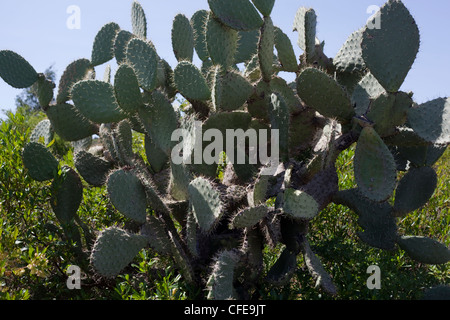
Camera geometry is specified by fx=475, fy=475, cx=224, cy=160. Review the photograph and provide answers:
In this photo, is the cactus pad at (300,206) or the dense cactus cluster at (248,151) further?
the dense cactus cluster at (248,151)

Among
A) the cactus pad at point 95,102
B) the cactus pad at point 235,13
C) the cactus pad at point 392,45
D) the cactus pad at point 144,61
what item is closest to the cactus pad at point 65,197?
the cactus pad at point 95,102

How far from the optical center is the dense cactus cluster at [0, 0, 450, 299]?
2.80 metres

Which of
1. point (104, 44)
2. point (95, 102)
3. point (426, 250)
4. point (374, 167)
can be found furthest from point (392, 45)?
point (104, 44)

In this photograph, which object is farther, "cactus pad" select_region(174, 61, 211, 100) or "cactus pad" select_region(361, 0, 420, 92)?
"cactus pad" select_region(174, 61, 211, 100)

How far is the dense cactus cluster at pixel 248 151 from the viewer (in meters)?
2.80

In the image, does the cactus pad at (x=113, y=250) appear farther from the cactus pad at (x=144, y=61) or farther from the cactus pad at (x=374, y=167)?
the cactus pad at (x=374, y=167)

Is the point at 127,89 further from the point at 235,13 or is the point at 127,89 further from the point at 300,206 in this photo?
the point at 300,206

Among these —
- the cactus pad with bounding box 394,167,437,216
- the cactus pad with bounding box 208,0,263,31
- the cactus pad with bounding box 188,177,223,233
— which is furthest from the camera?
the cactus pad with bounding box 394,167,437,216

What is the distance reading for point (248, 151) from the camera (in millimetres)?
3303

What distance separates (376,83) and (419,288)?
1412 mm

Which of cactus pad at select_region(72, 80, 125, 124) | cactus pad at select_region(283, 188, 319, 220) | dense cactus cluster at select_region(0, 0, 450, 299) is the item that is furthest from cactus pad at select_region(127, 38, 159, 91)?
cactus pad at select_region(283, 188, 319, 220)

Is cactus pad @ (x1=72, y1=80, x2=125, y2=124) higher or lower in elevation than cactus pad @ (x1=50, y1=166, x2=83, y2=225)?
higher

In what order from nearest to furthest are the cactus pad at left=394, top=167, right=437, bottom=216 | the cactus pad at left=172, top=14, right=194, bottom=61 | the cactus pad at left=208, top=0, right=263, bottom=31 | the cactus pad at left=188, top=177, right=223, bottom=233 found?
the cactus pad at left=188, top=177, right=223, bottom=233, the cactus pad at left=208, top=0, right=263, bottom=31, the cactus pad at left=394, top=167, right=437, bottom=216, the cactus pad at left=172, top=14, right=194, bottom=61

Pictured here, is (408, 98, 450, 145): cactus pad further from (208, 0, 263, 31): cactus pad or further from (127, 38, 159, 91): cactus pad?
(127, 38, 159, 91): cactus pad
